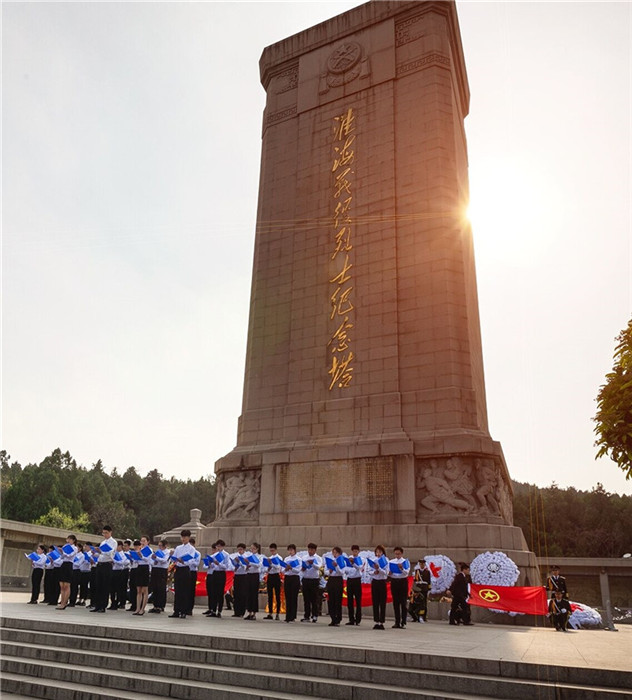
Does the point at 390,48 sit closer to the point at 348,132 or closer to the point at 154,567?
the point at 348,132

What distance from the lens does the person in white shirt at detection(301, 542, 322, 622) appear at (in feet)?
39.5

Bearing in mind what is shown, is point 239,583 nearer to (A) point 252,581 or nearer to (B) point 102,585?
(A) point 252,581

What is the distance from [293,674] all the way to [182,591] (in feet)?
18.3

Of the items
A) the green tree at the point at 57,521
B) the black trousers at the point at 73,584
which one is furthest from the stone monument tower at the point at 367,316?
the green tree at the point at 57,521

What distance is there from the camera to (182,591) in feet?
39.9

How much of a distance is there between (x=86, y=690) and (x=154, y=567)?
6092 mm

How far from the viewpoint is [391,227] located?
18906 millimetres

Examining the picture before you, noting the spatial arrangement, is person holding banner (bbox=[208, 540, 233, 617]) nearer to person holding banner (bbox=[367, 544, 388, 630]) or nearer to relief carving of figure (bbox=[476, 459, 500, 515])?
person holding banner (bbox=[367, 544, 388, 630])

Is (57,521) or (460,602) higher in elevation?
(57,521)

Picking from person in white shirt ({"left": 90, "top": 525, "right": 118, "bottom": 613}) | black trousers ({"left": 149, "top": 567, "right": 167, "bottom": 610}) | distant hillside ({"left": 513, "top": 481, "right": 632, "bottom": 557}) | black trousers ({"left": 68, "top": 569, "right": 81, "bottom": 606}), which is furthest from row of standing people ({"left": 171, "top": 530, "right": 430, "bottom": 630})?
distant hillside ({"left": 513, "top": 481, "right": 632, "bottom": 557})

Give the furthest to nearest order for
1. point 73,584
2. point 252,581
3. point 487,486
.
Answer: point 487,486
point 73,584
point 252,581

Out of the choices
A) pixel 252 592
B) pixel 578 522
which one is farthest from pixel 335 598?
pixel 578 522

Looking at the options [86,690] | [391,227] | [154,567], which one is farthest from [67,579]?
[391,227]

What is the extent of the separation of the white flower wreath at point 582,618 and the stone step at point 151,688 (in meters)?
8.80
